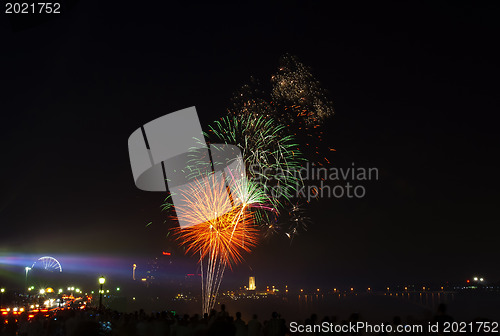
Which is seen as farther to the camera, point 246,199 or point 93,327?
point 246,199

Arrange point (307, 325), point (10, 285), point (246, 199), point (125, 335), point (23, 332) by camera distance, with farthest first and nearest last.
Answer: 1. point (10, 285)
2. point (246, 199)
3. point (23, 332)
4. point (307, 325)
5. point (125, 335)

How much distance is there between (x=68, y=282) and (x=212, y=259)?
119744 mm

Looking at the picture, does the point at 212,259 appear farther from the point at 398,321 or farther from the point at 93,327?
the point at 93,327

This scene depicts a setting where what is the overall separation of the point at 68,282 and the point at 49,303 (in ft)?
280

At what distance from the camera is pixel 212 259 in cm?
2611

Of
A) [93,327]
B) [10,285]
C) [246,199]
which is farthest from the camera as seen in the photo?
[10,285]

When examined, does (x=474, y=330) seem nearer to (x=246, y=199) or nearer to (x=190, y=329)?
(x=190, y=329)

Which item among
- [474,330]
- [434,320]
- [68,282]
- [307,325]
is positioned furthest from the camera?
[68,282]

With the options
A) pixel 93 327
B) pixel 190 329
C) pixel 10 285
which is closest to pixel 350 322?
pixel 190 329

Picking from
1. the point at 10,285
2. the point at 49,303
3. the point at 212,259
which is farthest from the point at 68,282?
the point at 212,259

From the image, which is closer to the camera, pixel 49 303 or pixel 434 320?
pixel 434 320

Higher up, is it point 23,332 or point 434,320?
point 434,320

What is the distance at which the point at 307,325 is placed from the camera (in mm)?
13828

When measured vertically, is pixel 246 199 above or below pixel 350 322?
above
